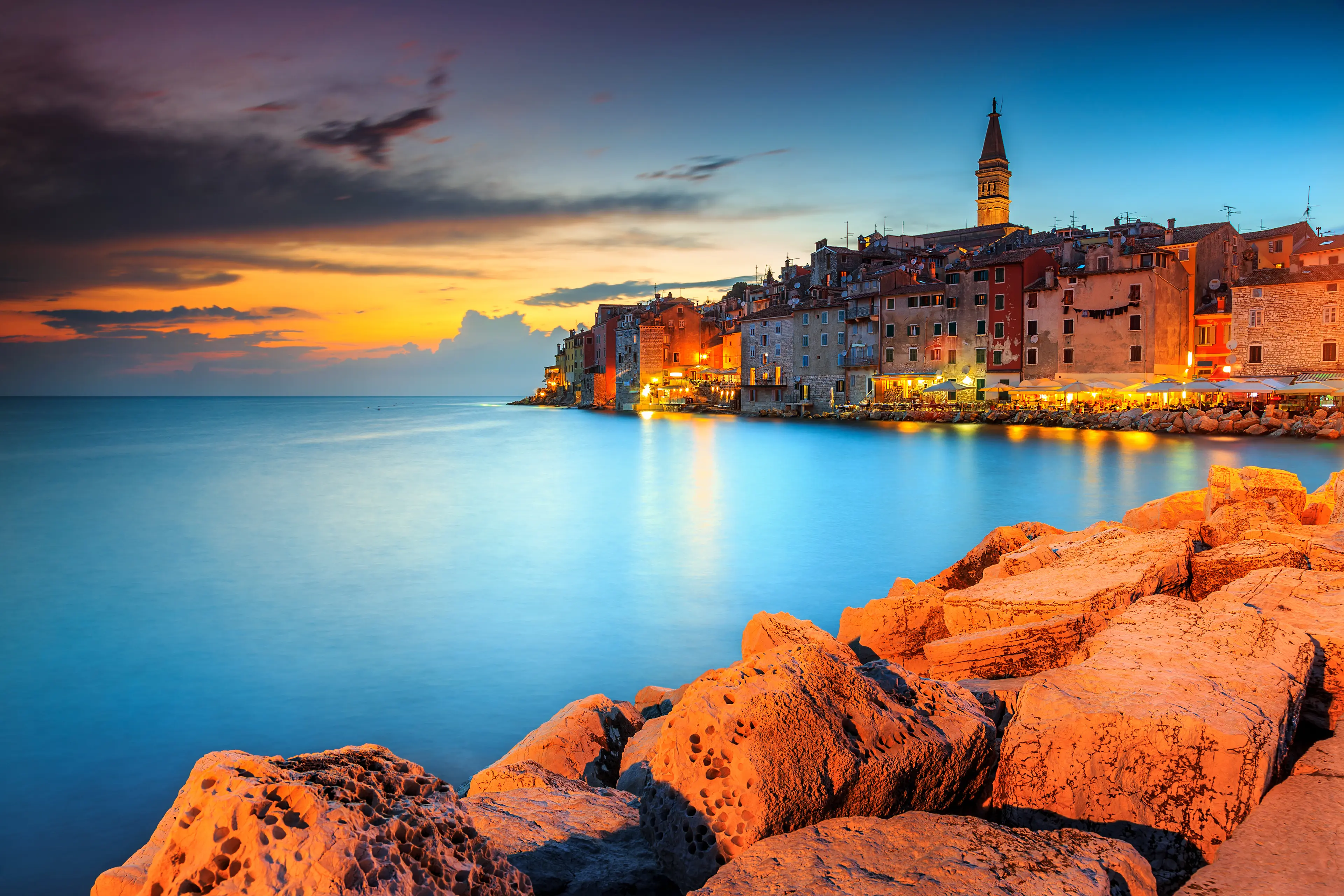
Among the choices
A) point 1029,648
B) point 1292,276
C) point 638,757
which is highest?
point 1292,276

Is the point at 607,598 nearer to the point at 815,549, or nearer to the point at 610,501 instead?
the point at 815,549

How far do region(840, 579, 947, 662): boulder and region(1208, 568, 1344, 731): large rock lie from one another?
2.31m

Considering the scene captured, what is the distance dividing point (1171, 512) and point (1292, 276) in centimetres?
4473

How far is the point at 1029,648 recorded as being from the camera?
18.4 feet

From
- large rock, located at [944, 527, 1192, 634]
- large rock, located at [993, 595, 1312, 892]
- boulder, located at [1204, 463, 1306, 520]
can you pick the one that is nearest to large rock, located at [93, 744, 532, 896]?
large rock, located at [993, 595, 1312, 892]

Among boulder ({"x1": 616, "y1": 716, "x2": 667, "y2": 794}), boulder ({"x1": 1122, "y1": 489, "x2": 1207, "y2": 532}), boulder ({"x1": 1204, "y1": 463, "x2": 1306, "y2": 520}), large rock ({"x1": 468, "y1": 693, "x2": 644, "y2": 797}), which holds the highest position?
boulder ({"x1": 1204, "y1": 463, "x2": 1306, "y2": 520})

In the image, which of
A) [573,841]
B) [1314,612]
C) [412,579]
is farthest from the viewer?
[412,579]

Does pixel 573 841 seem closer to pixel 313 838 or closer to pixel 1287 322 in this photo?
pixel 313 838

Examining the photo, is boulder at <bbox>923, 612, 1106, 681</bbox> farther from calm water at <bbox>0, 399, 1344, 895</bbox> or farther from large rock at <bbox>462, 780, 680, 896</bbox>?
calm water at <bbox>0, 399, 1344, 895</bbox>

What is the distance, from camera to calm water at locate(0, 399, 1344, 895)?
27.6ft

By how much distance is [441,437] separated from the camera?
200ft

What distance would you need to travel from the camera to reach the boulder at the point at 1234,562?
255 inches

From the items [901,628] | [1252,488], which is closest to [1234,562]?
[901,628]

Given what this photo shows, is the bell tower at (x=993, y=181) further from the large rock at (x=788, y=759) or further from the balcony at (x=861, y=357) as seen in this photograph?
the large rock at (x=788, y=759)
